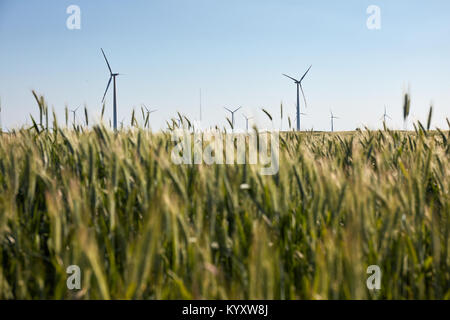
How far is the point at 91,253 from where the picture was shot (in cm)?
89

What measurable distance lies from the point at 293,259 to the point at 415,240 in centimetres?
41

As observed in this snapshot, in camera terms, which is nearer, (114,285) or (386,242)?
(114,285)

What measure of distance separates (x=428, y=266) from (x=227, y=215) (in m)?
0.74

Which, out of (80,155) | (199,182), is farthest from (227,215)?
(80,155)

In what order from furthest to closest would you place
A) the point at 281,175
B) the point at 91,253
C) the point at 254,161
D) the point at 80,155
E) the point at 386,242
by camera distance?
the point at 80,155, the point at 254,161, the point at 281,175, the point at 386,242, the point at 91,253

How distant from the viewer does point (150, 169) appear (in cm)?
166

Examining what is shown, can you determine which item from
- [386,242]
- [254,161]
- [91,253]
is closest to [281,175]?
[254,161]
